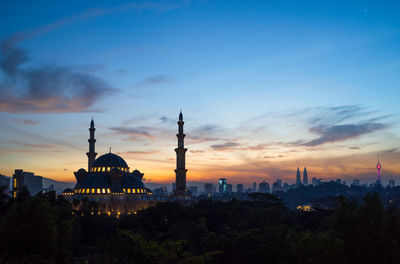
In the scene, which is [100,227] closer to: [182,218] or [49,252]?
[182,218]

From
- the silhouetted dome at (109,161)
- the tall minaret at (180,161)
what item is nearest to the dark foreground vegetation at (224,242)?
the tall minaret at (180,161)

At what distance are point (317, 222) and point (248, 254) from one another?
16640mm

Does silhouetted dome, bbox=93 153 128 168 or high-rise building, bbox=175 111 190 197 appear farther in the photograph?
silhouetted dome, bbox=93 153 128 168

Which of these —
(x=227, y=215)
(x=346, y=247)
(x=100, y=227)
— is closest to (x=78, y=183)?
(x=100, y=227)

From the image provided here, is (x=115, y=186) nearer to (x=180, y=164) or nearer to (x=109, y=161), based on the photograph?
(x=109, y=161)

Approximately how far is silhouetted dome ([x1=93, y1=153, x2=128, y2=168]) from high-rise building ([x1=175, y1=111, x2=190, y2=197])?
18.1m

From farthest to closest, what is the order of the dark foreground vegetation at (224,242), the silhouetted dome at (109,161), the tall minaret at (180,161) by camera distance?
the silhouetted dome at (109,161), the tall minaret at (180,161), the dark foreground vegetation at (224,242)

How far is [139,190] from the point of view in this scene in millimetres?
92875

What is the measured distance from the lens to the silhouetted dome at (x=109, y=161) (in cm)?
9712

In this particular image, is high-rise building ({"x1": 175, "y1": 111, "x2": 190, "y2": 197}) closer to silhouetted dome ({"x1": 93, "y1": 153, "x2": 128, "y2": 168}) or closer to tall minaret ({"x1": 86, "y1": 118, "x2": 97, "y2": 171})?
silhouetted dome ({"x1": 93, "y1": 153, "x2": 128, "y2": 168})

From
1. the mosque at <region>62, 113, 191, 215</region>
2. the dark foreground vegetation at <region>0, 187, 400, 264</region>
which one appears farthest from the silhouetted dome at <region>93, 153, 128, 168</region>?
the dark foreground vegetation at <region>0, 187, 400, 264</region>

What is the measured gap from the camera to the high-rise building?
8481 cm

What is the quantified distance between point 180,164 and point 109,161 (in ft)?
68.0

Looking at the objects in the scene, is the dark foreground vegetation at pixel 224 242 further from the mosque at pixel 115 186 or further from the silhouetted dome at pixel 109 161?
the silhouetted dome at pixel 109 161
